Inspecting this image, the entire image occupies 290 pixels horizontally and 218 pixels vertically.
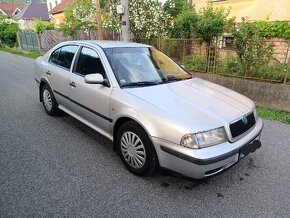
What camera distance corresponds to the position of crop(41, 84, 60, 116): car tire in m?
4.85

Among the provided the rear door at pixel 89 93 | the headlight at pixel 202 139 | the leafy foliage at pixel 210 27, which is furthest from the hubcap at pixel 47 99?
the leafy foliage at pixel 210 27

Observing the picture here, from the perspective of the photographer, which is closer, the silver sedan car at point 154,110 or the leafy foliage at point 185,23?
the silver sedan car at point 154,110

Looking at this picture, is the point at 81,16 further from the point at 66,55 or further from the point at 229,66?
the point at 66,55

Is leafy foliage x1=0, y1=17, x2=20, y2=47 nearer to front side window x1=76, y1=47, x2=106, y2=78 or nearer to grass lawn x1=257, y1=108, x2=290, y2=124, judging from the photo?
front side window x1=76, y1=47, x2=106, y2=78

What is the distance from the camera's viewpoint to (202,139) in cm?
250

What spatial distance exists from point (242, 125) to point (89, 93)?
216 centimetres

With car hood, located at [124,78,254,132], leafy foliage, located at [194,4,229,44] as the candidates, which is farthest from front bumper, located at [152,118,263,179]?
leafy foliage, located at [194,4,229,44]

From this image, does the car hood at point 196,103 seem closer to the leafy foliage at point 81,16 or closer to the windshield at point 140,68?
the windshield at point 140,68

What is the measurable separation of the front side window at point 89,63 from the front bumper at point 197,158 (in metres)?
1.46

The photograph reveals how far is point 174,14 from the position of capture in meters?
12.5

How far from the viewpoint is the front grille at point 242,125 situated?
272 centimetres

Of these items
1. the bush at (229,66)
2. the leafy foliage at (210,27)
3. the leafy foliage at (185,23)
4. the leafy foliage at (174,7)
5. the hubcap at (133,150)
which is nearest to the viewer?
the hubcap at (133,150)

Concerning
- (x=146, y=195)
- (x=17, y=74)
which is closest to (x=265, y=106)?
(x=146, y=195)

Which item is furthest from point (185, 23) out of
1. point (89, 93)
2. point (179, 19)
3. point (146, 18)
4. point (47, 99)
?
point (89, 93)
